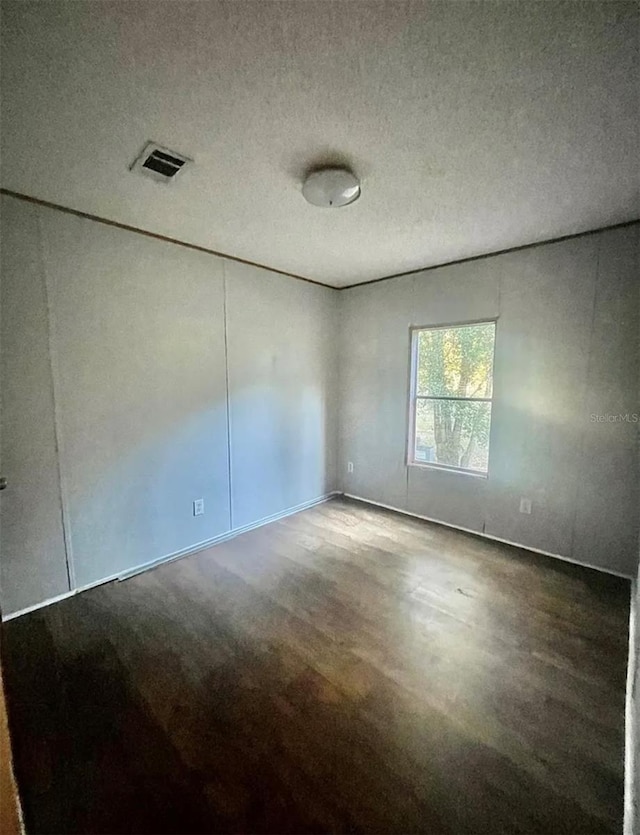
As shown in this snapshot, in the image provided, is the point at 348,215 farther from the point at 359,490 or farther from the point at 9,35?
the point at 359,490

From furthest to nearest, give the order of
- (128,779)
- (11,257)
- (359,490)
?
1. (359,490)
2. (11,257)
3. (128,779)

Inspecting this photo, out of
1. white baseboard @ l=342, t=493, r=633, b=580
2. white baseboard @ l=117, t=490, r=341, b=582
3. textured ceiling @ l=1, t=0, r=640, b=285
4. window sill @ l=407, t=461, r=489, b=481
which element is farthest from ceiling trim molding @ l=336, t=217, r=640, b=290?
white baseboard @ l=117, t=490, r=341, b=582

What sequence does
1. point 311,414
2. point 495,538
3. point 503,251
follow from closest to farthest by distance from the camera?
point 503,251 < point 495,538 < point 311,414

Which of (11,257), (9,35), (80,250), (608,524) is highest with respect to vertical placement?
(9,35)

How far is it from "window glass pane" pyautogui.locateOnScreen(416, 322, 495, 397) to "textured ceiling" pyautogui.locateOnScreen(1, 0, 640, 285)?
108 cm

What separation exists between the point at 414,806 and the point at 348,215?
2836mm

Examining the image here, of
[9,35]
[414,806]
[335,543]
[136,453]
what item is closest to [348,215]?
[9,35]

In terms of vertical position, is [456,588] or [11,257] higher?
[11,257]

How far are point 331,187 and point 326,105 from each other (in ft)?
1.44

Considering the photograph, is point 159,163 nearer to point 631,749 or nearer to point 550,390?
point 550,390

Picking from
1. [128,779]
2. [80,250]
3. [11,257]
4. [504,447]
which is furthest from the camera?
[504,447]

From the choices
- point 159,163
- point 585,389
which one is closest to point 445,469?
point 585,389

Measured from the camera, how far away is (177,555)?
2.74m

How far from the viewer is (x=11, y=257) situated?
1.93 metres
